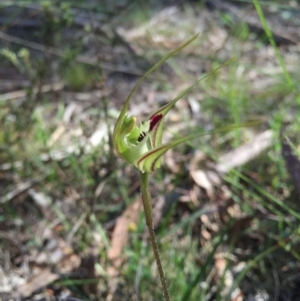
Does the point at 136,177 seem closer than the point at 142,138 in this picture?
No

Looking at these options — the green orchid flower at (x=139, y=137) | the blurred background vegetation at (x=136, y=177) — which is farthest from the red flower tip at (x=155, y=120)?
the blurred background vegetation at (x=136, y=177)

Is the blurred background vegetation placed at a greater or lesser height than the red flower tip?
lesser

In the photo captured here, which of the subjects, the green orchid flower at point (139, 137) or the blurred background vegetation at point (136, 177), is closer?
the green orchid flower at point (139, 137)

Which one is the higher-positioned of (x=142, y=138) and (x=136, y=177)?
(x=142, y=138)

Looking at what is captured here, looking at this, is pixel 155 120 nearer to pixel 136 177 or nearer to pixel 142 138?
pixel 142 138

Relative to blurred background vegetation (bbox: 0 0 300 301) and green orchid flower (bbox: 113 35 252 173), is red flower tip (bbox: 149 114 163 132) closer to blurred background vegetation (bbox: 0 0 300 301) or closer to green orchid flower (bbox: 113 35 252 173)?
green orchid flower (bbox: 113 35 252 173)

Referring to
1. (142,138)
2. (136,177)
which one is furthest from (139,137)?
(136,177)

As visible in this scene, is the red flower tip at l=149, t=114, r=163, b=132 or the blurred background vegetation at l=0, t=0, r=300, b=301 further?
the blurred background vegetation at l=0, t=0, r=300, b=301

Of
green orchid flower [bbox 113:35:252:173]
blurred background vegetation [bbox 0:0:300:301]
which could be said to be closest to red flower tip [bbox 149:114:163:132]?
green orchid flower [bbox 113:35:252:173]

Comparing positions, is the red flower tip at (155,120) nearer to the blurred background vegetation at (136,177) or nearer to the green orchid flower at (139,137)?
the green orchid flower at (139,137)
